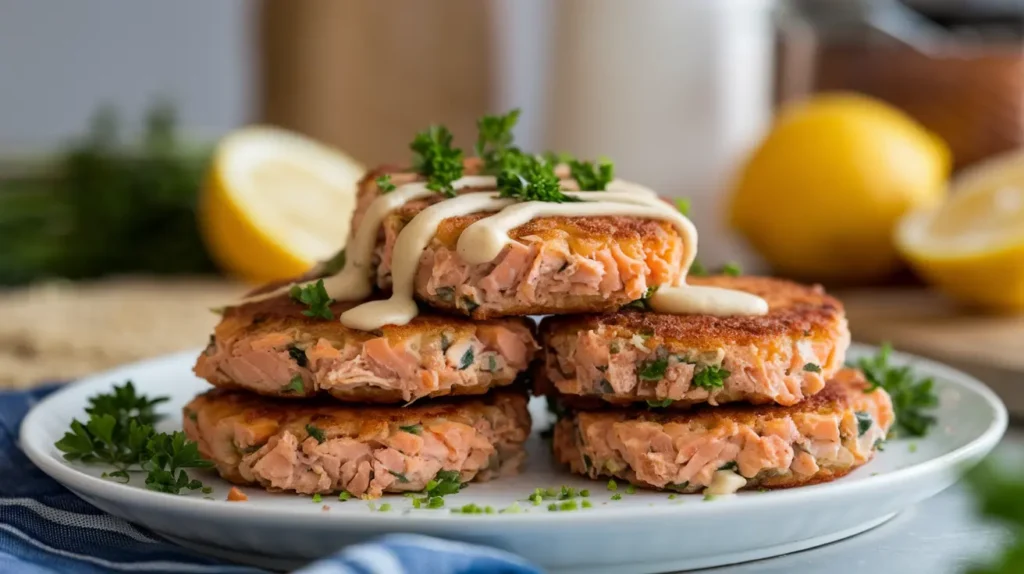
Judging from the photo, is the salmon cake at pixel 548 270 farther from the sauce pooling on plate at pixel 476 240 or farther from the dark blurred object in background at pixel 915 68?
the dark blurred object in background at pixel 915 68

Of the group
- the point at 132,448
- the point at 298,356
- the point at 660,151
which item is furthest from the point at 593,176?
the point at 660,151

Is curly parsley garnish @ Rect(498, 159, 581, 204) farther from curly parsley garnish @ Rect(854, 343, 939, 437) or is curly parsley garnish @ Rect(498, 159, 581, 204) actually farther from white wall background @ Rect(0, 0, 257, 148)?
white wall background @ Rect(0, 0, 257, 148)

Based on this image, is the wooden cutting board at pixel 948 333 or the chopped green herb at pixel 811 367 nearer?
the chopped green herb at pixel 811 367

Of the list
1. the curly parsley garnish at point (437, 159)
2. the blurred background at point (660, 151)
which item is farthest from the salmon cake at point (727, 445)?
the blurred background at point (660, 151)

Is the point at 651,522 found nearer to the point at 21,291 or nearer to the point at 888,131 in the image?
the point at 888,131

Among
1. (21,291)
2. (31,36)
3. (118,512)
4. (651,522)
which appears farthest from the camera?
(31,36)

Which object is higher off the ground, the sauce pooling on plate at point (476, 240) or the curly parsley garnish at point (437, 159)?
the curly parsley garnish at point (437, 159)

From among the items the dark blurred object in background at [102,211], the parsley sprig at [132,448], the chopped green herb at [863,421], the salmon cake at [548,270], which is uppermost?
the salmon cake at [548,270]

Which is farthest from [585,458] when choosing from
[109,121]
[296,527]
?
[109,121]
